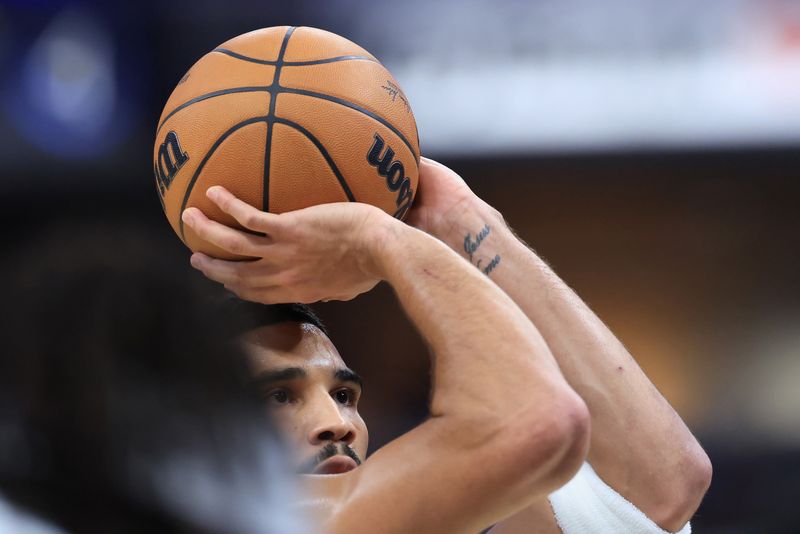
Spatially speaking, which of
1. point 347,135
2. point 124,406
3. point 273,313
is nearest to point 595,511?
point 273,313

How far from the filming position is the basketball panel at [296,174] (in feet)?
6.52

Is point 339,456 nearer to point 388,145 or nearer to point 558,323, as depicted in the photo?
point 558,323

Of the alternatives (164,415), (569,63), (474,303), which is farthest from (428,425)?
(569,63)

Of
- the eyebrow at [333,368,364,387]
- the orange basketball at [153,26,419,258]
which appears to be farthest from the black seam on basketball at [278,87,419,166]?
the eyebrow at [333,368,364,387]

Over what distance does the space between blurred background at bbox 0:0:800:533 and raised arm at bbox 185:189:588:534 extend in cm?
325

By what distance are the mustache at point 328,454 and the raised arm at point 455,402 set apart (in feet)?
2.11

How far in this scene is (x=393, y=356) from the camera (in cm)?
530

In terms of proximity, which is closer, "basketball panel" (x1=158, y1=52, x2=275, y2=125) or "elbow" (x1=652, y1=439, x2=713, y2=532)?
"basketball panel" (x1=158, y1=52, x2=275, y2=125)

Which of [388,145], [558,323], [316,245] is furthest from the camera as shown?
[558,323]

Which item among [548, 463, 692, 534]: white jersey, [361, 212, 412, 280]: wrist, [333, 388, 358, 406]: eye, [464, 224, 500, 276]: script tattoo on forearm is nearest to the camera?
[361, 212, 412, 280]: wrist

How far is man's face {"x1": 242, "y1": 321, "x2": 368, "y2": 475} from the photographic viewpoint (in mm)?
2461

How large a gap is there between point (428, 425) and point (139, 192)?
3.63 m

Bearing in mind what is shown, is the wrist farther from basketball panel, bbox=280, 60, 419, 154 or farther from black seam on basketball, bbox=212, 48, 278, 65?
black seam on basketball, bbox=212, 48, 278, 65

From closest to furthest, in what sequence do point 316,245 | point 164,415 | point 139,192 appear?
1. point 164,415
2. point 316,245
3. point 139,192
